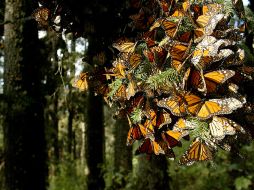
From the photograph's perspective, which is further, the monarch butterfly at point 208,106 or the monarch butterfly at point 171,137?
the monarch butterfly at point 171,137

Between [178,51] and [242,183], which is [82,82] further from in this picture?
[242,183]

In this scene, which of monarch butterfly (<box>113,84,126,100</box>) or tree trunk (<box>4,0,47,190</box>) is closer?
monarch butterfly (<box>113,84,126,100</box>)

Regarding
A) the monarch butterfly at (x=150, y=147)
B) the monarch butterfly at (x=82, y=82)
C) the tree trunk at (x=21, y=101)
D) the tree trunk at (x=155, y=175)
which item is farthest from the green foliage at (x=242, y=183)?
the monarch butterfly at (x=150, y=147)

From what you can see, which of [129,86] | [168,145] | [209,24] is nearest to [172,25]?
[209,24]

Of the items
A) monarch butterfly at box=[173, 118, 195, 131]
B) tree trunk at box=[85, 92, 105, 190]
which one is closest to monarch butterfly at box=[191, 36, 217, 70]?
monarch butterfly at box=[173, 118, 195, 131]

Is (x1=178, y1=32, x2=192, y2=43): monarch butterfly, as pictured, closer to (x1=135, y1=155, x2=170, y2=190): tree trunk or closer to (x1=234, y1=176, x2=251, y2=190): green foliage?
(x1=135, y1=155, x2=170, y2=190): tree trunk

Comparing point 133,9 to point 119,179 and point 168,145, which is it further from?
point 119,179

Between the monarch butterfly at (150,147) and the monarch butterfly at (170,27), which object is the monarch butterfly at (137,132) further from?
the monarch butterfly at (170,27)
